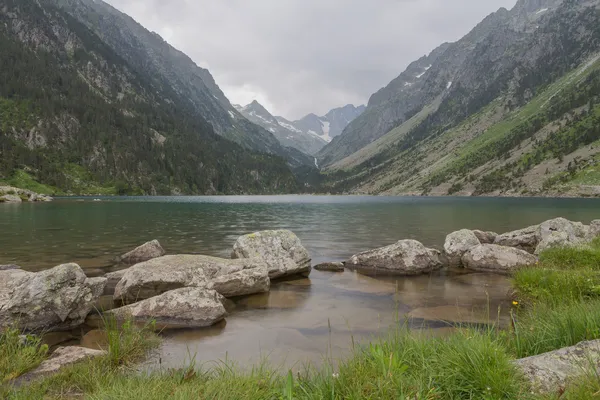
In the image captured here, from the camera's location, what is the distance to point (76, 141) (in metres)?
197

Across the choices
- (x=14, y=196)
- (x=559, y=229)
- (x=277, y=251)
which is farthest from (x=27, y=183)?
(x=559, y=229)

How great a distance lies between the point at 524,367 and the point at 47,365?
8.31 m

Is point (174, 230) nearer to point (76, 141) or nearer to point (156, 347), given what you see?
point (156, 347)

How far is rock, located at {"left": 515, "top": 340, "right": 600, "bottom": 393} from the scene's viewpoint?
4.16 m

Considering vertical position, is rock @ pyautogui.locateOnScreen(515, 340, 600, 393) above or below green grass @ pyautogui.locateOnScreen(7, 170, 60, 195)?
below

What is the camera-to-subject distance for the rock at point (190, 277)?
13367 millimetres

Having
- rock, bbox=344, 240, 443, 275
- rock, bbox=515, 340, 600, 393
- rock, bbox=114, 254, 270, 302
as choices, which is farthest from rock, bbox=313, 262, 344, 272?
rock, bbox=515, 340, 600, 393

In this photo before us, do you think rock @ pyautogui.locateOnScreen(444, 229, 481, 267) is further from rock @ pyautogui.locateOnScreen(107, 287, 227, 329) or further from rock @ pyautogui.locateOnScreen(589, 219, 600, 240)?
rock @ pyautogui.locateOnScreen(107, 287, 227, 329)

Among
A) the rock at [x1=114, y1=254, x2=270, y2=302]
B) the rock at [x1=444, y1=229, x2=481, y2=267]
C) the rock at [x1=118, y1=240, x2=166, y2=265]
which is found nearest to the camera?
the rock at [x1=114, y1=254, x2=270, y2=302]

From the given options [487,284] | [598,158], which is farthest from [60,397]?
[598,158]

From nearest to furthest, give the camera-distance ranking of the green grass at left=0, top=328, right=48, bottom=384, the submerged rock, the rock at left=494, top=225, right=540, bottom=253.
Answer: the green grass at left=0, top=328, right=48, bottom=384 → the rock at left=494, top=225, right=540, bottom=253 → the submerged rock

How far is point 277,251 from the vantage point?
18469mm

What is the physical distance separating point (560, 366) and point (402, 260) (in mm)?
14037

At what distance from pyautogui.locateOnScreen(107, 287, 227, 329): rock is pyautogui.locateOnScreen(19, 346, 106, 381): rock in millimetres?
2962
